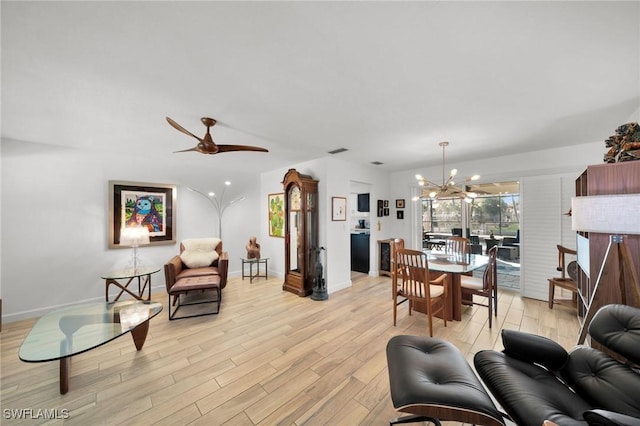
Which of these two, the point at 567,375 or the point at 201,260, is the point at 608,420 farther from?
the point at 201,260

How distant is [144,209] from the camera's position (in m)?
3.96

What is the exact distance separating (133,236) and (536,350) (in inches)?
181

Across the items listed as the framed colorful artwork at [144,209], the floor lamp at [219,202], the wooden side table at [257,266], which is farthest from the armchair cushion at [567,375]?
the framed colorful artwork at [144,209]

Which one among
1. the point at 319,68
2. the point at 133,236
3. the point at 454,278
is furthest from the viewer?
the point at 133,236

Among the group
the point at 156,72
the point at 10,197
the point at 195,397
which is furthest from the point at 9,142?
the point at 195,397

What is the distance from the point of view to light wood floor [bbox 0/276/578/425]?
5.26 ft

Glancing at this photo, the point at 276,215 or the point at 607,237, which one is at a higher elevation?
the point at 276,215

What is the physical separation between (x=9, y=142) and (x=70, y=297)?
220cm

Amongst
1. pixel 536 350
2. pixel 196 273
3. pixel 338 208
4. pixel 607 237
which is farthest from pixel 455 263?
pixel 196 273

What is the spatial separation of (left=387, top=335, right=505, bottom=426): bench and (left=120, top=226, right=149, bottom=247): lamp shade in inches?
147

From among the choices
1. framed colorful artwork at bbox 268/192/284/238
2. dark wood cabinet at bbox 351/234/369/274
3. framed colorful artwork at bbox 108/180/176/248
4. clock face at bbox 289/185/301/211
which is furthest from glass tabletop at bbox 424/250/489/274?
framed colorful artwork at bbox 108/180/176/248

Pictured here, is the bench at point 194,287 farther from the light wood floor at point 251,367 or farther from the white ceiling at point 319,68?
the white ceiling at point 319,68

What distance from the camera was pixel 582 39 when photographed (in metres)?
1.36

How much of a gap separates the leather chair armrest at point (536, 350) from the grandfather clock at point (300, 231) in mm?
2883
